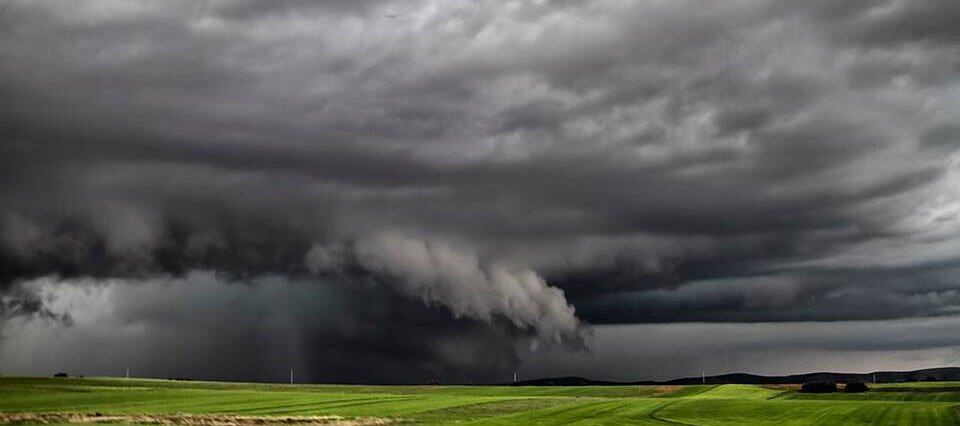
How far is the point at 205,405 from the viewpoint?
12800 cm

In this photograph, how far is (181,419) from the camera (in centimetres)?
9356

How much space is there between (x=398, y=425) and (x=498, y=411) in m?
33.0

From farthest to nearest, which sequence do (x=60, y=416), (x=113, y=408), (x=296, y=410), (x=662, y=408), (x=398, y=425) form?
(x=662, y=408)
(x=296, y=410)
(x=113, y=408)
(x=398, y=425)
(x=60, y=416)

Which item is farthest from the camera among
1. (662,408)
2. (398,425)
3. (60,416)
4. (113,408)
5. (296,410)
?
(662,408)

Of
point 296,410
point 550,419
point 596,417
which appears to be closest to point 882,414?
point 596,417

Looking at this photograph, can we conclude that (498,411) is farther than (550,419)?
Yes

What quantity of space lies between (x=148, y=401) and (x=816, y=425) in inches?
3794

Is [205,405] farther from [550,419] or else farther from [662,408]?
[662,408]

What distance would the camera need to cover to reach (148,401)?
442ft

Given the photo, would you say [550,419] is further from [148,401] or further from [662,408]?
[148,401]

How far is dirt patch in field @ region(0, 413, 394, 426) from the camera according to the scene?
8712 centimetres

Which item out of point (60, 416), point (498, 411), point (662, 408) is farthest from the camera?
point (662, 408)

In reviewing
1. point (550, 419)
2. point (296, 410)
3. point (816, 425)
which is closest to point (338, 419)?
point (296, 410)

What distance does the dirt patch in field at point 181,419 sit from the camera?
87.1m
